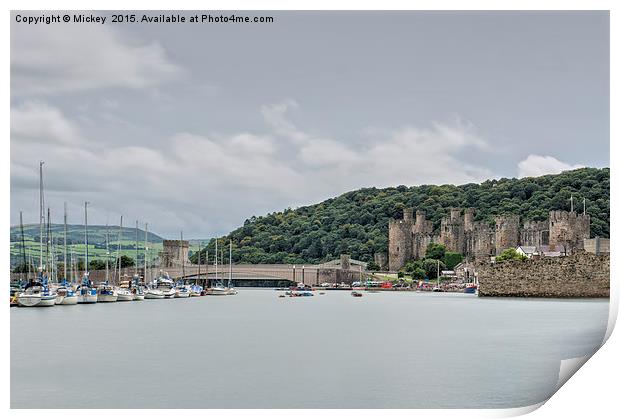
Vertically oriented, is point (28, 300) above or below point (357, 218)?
below

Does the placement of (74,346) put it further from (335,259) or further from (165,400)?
(335,259)

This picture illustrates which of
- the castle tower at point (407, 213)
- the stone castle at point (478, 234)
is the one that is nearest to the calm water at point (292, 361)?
the stone castle at point (478, 234)

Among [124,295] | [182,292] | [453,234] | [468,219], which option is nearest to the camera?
[124,295]

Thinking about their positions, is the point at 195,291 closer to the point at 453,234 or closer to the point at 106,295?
the point at 106,295

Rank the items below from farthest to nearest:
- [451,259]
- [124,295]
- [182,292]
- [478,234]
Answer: [451,259], [478,234], [182,292], [124,295]

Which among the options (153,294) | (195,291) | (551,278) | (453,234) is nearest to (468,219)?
(453,234)

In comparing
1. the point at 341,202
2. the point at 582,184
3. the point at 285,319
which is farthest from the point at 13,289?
the point at 341,202
